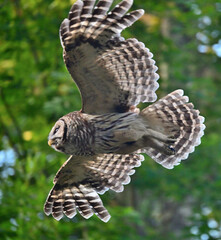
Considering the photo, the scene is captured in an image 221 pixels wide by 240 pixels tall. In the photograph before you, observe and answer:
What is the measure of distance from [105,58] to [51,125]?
12.9ft

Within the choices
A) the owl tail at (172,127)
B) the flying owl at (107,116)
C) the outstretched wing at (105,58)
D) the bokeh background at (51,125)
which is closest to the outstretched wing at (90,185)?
the flying owl at (107,116)

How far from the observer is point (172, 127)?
7.51m

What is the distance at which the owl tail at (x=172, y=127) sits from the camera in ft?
23.4

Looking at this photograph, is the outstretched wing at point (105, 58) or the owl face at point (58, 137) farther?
the outstretched wing at point (105, 58)

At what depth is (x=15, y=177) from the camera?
10445mm

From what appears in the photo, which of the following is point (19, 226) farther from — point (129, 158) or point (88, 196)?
point (129, 158)

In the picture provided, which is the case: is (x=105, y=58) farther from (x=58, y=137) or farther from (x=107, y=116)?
(x=58, y=137)

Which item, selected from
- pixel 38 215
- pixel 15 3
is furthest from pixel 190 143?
pixel 15 3

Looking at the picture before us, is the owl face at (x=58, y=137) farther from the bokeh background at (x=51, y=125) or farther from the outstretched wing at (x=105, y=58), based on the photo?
the bokeh background at (x=51, y=125)

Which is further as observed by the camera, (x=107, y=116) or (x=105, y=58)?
(x=107, y=116)

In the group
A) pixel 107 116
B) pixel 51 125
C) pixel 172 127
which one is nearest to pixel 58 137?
pixel 107 116

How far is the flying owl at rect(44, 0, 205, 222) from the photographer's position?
6.50 metres

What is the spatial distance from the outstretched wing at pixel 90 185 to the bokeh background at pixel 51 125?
1.32 m

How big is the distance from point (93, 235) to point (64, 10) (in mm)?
3601
